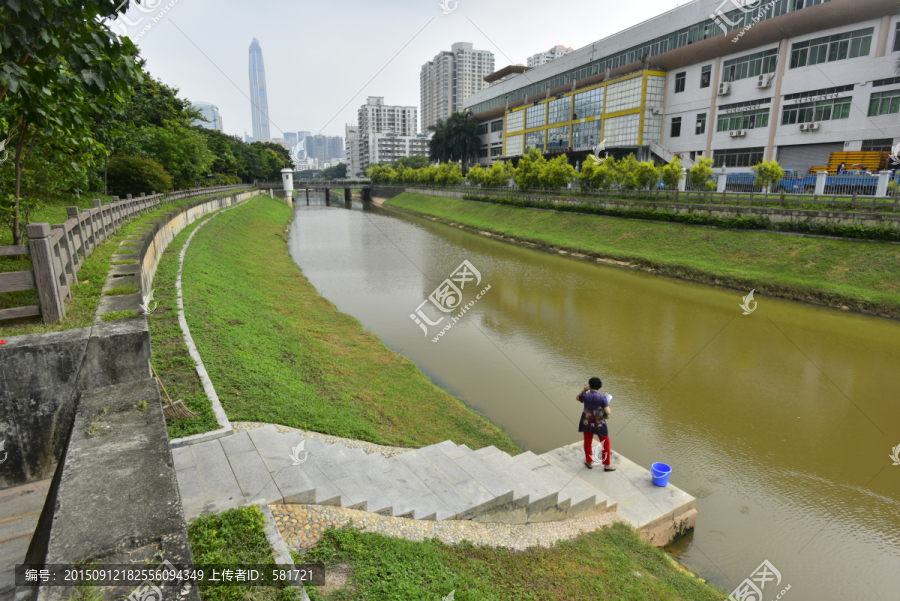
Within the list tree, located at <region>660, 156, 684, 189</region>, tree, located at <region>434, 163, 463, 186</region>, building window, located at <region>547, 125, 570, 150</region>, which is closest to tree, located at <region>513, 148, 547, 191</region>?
building window, located at <region>547, 125, 570, 150</region>

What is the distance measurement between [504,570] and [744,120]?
41.0 m

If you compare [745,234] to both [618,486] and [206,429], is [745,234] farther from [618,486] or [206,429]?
[206,429]

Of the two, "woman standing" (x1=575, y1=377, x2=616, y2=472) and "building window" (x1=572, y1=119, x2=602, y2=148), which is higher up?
"building window" (x1=572, y1=119, x2=602, y2=148)

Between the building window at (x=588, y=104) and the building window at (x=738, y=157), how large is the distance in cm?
1341

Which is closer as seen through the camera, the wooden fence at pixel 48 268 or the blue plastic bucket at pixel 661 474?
the wooden fence at pixel 48 268

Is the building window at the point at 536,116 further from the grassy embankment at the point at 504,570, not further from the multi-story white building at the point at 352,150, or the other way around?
the multi-story white building at the point at 352,150

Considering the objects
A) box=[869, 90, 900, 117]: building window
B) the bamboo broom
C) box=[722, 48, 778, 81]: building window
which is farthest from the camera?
box=[722, 48, 778, 81]: building window

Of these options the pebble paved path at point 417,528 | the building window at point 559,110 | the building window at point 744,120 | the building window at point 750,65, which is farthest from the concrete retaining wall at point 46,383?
the building window at point 559,110

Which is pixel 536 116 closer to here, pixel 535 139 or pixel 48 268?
pixel 535 139

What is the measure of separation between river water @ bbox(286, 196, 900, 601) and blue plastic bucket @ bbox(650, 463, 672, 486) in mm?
776

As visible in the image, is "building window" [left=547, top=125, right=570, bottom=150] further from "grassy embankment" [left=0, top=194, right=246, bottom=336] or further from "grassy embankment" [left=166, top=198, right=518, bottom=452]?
"grassy embankment" [left=0, top=194, right=246, bottom=336]

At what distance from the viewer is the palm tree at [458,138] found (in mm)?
76625

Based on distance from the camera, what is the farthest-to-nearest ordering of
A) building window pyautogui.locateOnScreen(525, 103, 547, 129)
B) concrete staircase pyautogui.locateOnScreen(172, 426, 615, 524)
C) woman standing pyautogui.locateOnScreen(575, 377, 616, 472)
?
building window pyautogui.locateOnScreen(525, 103, 547, 129), woman standing pyautogui.locateOnScreen(575, 377, 616, 472), concrete staircase pyautogui.locateOnScreen(172, 426, 615, 524)

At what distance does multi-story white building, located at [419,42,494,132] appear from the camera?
138500mm
